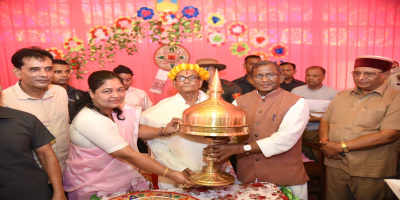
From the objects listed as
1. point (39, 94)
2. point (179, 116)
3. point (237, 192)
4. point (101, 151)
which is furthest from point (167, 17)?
point (237, 192)

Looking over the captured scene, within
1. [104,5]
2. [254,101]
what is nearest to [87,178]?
[254,101]

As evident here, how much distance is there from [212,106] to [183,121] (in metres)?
0.21

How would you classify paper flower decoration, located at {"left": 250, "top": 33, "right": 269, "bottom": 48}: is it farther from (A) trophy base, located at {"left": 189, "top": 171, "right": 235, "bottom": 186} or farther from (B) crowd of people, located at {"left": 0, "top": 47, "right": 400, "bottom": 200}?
(A) trophy base, located at {"left": 189, "top": 171, "right": 235, "bottom": 186}

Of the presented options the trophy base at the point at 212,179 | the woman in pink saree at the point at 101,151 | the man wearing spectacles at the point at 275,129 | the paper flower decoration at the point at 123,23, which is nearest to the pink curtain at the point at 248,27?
the paper flower decoration at the point at 123,23

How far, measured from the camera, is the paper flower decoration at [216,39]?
20.0 ft

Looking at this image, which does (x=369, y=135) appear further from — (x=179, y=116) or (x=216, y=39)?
(x=216, y=39)

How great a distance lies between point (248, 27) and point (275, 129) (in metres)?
4.42

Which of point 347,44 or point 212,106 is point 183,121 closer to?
point 212,106

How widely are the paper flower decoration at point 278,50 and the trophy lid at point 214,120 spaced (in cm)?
500

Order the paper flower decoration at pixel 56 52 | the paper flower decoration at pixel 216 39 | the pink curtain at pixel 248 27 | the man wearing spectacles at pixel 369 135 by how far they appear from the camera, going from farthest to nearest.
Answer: the paper flower decoration at pixel 216 39 → the pink curtain at pixel 248 27 → the paper flower decoration at pixel 56 52 → the man wearing spectacles at pixel 369 135

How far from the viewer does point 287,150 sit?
228cm

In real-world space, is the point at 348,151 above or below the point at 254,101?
below

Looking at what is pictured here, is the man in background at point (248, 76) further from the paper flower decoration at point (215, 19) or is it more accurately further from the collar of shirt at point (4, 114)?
the collar of shirt at point (4, 114)

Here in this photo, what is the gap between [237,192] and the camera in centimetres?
195
